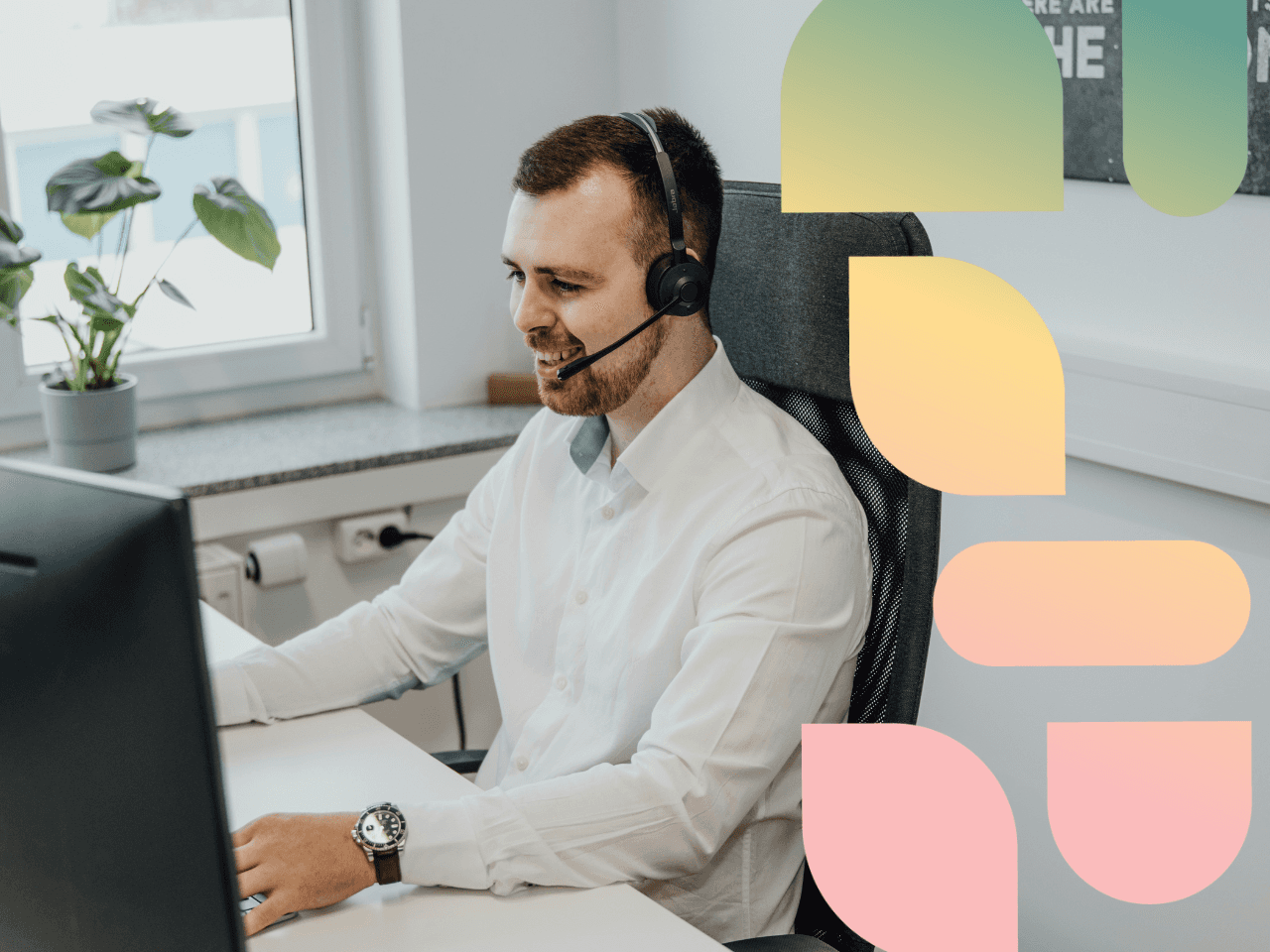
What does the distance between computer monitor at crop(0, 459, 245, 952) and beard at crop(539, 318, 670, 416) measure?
0.67 metres

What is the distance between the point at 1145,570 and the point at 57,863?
52.6 inches

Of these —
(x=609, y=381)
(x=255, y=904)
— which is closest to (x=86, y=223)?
(x=609, y=381)

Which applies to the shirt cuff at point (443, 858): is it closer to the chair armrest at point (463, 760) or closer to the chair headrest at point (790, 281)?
the chair armrest at point (463, 760)

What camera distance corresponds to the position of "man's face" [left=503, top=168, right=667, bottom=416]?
1.27 meters

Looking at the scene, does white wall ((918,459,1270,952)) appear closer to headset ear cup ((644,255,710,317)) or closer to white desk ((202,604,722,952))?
headset ear cup ((644,255,710,317))

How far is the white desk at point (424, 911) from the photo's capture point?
0.96 m

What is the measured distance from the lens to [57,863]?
69cm

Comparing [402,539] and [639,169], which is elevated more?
[639,169]

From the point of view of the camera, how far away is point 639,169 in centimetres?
127

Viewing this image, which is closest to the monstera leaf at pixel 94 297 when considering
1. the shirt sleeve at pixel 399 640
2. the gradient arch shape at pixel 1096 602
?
the shirt sleeve at pixel 399 640

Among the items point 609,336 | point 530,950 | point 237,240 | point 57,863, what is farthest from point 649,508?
point 237,240

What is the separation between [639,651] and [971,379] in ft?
1.97

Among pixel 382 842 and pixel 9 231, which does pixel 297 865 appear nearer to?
pixel 382 842

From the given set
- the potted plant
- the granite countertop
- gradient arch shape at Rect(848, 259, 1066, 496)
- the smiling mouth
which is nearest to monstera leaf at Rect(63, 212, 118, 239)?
the potted plant
